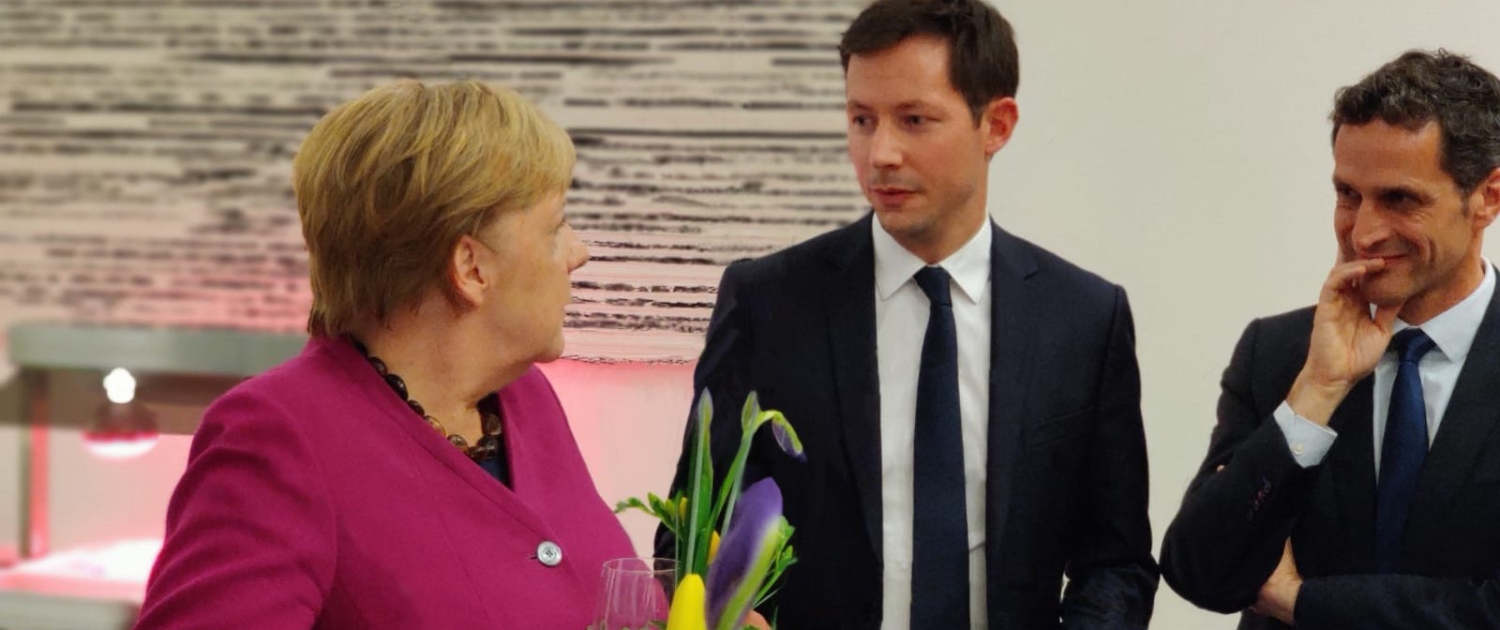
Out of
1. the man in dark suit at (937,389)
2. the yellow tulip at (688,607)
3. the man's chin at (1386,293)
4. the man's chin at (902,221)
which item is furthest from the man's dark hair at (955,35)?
the yellow tulip at (688,607)

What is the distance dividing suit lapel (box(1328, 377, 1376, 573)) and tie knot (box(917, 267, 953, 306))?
58 centimetres

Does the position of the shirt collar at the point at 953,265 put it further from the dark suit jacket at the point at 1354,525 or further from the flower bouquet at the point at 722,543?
the flower bouquet at the point at 722,543

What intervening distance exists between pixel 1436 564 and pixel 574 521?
1.18 m

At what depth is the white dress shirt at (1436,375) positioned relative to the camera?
2.04 m

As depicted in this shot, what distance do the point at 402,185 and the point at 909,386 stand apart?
0.87 m

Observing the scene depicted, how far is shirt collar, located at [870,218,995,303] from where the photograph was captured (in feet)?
7.05

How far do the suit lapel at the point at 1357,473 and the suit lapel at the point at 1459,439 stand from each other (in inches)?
2.2

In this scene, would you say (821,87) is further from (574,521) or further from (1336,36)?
(574,521)

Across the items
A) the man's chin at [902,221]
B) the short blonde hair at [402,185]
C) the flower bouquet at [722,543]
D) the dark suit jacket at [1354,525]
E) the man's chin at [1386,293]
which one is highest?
the short blonde hair at [402,185]

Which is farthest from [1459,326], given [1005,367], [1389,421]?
[1005,367]

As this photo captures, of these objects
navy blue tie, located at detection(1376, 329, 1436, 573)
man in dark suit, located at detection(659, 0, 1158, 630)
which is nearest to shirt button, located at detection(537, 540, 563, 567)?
man in dark suit, located at detection(659, 0, 1158, 630)

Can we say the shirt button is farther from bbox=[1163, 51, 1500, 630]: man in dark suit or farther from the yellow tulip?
bbox=[1163, 51, 1500, 630]: man in dark suit

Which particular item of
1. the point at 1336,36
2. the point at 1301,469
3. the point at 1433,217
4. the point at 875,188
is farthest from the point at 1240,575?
the point at 1336,36

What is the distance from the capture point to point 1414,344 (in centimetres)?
208
